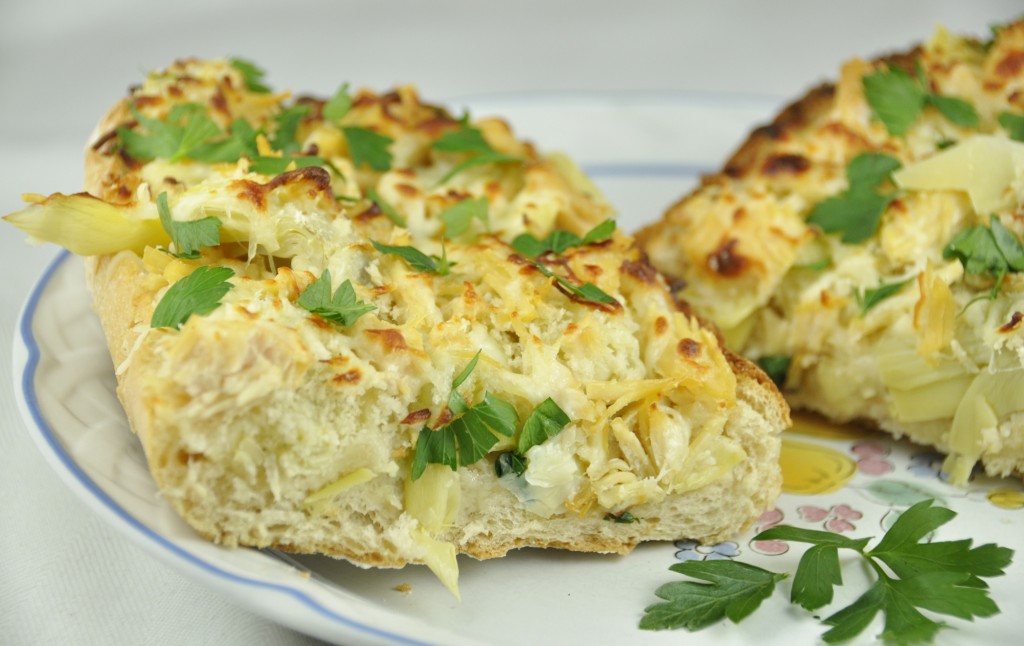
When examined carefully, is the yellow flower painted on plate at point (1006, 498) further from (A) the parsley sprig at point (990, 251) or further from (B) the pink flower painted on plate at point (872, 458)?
(A) the parsley sprig at point (990, 251)

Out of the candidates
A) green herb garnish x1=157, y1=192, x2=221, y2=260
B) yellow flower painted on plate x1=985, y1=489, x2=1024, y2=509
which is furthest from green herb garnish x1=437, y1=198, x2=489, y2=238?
yellow flower painted on plate x1=985, y1=489, x2=1024, y2=509

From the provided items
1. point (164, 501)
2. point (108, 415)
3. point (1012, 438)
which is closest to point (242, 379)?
point (164, 501)

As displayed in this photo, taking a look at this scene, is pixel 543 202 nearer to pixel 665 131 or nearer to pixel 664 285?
pixel 664 285

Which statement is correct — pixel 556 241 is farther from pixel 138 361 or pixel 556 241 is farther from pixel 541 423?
pixel 138 361

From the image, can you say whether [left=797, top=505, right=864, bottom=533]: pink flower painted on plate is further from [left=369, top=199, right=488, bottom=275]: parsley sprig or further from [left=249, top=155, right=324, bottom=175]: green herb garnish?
[left=249, top=155, right=324, bottom=175]: green herb garnish

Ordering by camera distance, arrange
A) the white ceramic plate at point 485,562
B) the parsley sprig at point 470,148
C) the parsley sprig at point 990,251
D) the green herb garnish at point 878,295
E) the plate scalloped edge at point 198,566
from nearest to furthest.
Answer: the plate scalloped edge at point 198,566 → the white ceramic plate at point 485,562 → the parsley sprig at point 990,251 → the green herb garnish at point 878,295 → the parsley sprig at point 470,148

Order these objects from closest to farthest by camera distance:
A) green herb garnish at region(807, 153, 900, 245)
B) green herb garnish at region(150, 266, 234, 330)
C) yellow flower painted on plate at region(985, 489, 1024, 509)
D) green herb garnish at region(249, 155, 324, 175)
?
green herb garnish at region(150, 266, 234, 330)
green herb garnish at region(249, 155, 324, 175)
yellow flower painted on plate at region(985, 489, 1024, 509)
green herb garnish at region(807, 153, 900, 245)

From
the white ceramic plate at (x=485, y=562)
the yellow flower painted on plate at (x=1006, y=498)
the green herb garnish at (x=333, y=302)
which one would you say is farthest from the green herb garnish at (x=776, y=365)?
the green herb garnish at (x=333, y=302)
